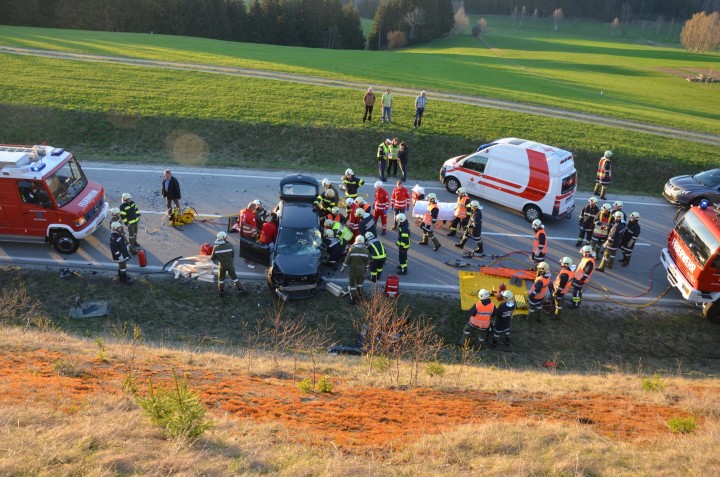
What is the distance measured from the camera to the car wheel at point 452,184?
19516 millimetres

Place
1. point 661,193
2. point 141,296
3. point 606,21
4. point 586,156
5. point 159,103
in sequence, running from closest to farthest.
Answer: point 141,296, point 661,193, point 586,156, point 159,103, point 606,21

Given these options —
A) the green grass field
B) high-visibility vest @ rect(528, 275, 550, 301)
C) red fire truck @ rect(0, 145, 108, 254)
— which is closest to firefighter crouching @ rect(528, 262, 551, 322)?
high-visibility vest @ rect(528, 275, 550, 301)

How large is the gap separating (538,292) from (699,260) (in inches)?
170

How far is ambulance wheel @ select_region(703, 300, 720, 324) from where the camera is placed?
527 inches

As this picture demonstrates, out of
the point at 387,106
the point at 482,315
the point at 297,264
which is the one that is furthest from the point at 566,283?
the point at 387,106

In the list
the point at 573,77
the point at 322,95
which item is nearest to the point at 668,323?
the point at 322,95

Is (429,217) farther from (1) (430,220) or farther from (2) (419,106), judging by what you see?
(2) (419,106)

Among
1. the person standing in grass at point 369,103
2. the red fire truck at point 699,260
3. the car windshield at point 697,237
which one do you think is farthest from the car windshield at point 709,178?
the person standing in grass at point 369,103

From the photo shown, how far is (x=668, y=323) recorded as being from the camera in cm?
1353

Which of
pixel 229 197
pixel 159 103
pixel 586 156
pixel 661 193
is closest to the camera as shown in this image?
pixel 229 197

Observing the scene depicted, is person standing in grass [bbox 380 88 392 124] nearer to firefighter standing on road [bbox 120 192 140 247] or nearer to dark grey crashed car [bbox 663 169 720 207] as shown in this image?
dark grey crashed car [bbox 663 169 720 207]

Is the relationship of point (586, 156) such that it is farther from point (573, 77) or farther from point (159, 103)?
point (573, 77)

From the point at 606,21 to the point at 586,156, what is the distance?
10706 centimetres

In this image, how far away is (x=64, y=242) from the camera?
47.3 ft
